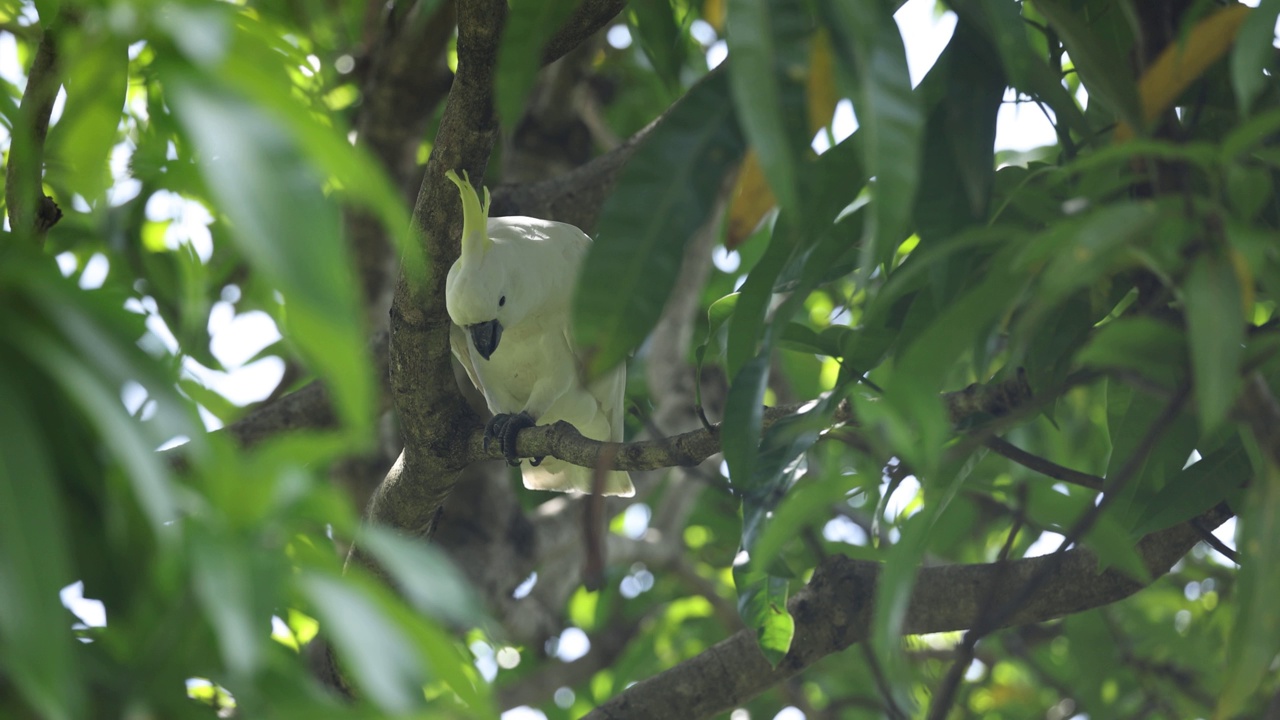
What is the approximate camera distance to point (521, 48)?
754 mm

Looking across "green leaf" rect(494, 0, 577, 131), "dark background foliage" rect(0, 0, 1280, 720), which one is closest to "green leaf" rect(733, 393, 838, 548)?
"dark background foliage" rect(0, 0, 1280, 720)

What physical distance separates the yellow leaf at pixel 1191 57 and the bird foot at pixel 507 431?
44.1 inches

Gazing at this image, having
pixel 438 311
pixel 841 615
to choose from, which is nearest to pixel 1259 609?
pixel 841 615

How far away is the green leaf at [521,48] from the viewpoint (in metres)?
0.75

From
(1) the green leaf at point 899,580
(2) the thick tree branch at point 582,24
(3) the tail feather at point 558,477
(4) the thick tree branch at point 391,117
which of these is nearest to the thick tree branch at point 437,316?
(2) the thick tree branch at point 582,24

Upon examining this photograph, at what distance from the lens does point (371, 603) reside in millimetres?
532

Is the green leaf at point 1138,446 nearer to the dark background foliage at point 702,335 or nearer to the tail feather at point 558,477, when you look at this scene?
the dark background foliage at point 702,335

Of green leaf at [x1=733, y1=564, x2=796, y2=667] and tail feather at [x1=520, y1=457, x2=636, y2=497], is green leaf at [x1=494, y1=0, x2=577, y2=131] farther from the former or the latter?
tail feather at [x1=520, y1=457, x2=636, y2=497]

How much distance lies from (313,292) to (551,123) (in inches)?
96.6

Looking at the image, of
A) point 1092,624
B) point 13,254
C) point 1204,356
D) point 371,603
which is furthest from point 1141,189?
point 1092,624

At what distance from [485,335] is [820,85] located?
138 cm

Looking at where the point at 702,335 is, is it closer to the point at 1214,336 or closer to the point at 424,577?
the point at 1214,336

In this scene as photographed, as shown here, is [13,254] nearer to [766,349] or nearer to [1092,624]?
[766,349]

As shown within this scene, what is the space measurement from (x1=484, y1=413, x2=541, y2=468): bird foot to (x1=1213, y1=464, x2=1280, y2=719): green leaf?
3.80 ft
